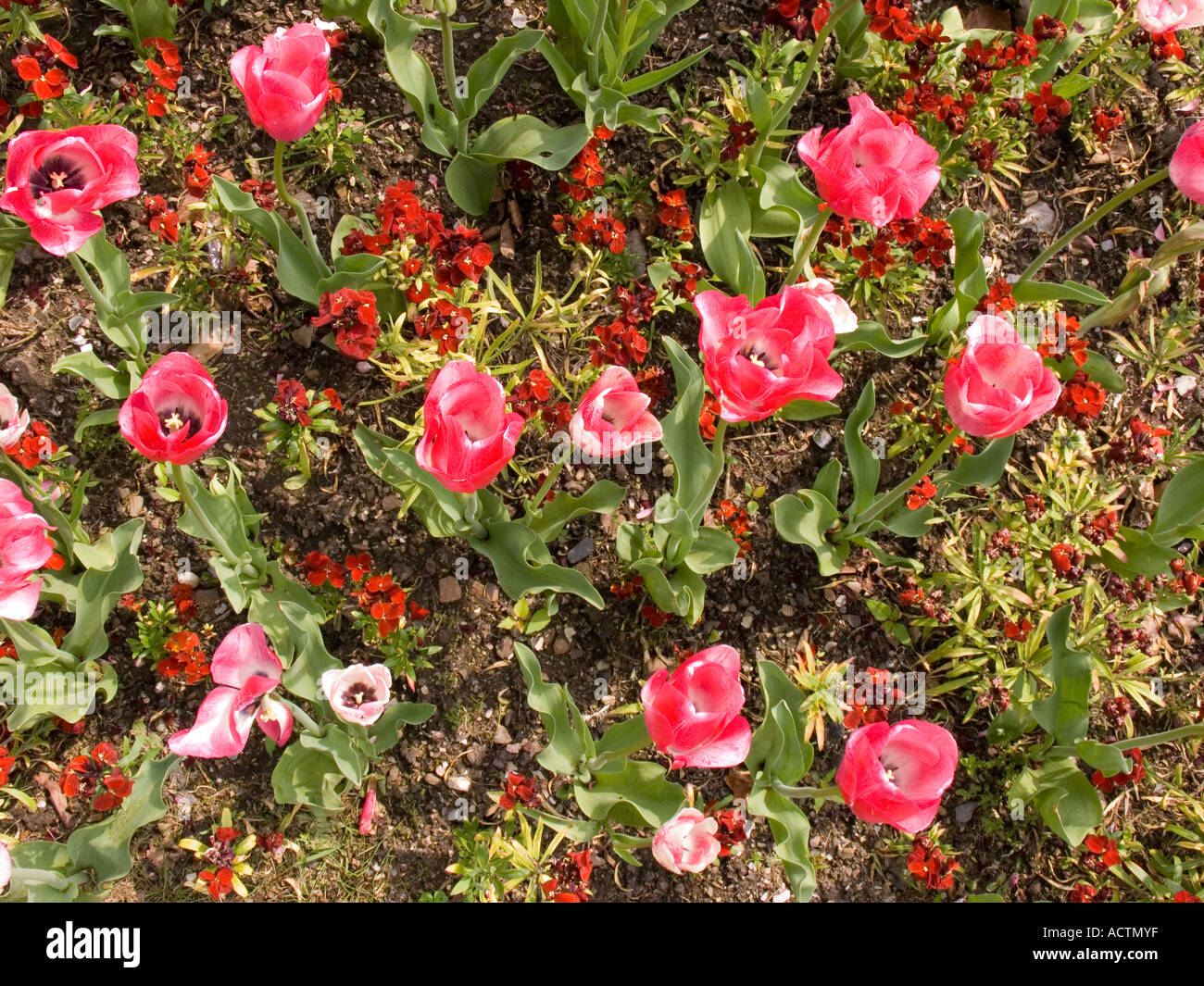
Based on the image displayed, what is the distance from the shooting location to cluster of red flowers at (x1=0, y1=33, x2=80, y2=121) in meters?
2.64

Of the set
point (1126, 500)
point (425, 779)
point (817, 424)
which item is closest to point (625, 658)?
point (425, 779)

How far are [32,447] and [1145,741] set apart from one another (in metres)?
2.88

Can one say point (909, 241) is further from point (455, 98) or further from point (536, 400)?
point (455, 98)

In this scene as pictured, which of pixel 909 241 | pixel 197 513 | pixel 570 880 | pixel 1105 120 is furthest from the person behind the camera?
pixel 1105 120

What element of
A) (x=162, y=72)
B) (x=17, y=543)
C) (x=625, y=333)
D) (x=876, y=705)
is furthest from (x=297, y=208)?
(x=876, y=705)

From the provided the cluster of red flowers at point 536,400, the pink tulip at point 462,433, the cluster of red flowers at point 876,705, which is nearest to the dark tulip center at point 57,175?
the pink tulip at point 462,433

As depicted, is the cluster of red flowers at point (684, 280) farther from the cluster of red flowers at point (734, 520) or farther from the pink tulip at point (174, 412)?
the pink tulip at point (174, 412)

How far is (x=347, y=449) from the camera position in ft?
9.12

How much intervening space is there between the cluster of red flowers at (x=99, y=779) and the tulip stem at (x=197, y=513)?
57 centimetres

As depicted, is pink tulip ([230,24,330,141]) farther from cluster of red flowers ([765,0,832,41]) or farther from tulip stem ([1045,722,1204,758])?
tulip stem ([1045,722,1204,758])

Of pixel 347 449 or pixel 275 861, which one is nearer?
pixel 275 861

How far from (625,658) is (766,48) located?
193 cm

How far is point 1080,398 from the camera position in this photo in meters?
2.81

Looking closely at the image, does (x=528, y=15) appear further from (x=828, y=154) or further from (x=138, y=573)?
(x=138, y=573)
